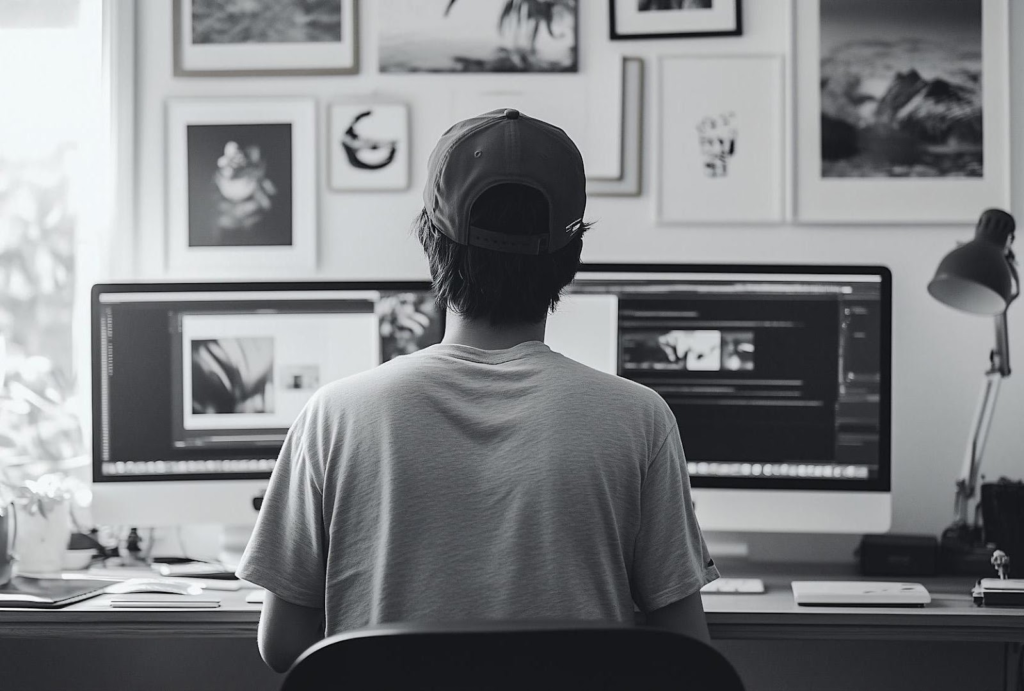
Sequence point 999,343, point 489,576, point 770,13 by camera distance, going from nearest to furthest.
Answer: point 489,576
point 999,343
point 770,13

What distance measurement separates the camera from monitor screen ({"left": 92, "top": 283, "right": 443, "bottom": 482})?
5.65 feet

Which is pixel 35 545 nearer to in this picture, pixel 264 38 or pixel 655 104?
pixel 264 38

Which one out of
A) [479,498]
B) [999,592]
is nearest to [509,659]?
[479,498]

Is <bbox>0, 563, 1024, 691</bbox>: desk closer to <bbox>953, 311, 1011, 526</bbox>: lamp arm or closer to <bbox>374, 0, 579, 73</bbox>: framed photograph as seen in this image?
<bbox>953, 311, 1011, 526</bbox>: lamp arm

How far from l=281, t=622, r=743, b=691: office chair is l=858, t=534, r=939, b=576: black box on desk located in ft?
3.85

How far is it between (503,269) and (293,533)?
342 mm

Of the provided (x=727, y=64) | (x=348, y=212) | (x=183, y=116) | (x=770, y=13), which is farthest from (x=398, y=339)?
(x=770, y=13)

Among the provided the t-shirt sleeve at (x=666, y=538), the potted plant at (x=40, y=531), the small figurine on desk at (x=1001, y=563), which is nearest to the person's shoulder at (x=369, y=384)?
the t-shirt sleeve at (x=666, y=538)

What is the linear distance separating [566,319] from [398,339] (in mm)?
303

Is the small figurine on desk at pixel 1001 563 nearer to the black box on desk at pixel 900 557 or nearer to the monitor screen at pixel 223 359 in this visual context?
the black box on desk at pixel 900 557

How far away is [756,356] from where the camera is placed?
1705 mm

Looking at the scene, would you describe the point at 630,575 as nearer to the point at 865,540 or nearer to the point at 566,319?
the point at 566,319

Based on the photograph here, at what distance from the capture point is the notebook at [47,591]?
1436mm

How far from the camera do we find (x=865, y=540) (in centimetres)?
175
